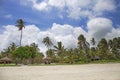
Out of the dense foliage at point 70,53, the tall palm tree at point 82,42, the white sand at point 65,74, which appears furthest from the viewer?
the tall palm tree at point 82,42

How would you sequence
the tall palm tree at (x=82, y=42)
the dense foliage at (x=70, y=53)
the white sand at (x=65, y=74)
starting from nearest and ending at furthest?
the white sand at (x=65, y=74)
the dense foliage at (x=70, y=53)
the tall palm tree at (x=82, y=42)

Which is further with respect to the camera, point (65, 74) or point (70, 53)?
point (70, 53)

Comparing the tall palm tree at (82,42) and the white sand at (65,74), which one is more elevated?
the tall palm tree at (82,42)

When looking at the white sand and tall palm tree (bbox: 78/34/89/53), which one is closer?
the white sand

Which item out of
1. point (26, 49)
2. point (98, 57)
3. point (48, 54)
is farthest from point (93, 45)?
point (26, 49)

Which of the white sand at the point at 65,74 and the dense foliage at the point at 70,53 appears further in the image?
the dense foliage at the point at 70,53

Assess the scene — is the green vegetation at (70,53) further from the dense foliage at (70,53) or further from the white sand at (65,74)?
the white sand at (65,74)

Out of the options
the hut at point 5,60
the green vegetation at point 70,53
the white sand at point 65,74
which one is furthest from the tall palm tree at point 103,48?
the white sand at point 65,74

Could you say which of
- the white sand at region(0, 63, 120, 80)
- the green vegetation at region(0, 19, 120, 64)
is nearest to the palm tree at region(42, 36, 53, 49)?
the green vegetation at region(0, 19, 120, 64)

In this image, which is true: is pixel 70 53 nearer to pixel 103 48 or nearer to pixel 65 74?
pixel 103 48

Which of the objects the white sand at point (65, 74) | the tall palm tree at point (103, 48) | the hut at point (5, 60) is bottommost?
the white sand at point (65, 74)

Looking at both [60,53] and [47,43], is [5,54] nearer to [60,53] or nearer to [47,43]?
[47,43]

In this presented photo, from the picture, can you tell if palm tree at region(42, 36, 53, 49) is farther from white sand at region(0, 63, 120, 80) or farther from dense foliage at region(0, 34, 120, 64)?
white sand at region(0, 63, 120, 80)

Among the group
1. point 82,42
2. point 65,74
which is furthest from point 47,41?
point 65,74
